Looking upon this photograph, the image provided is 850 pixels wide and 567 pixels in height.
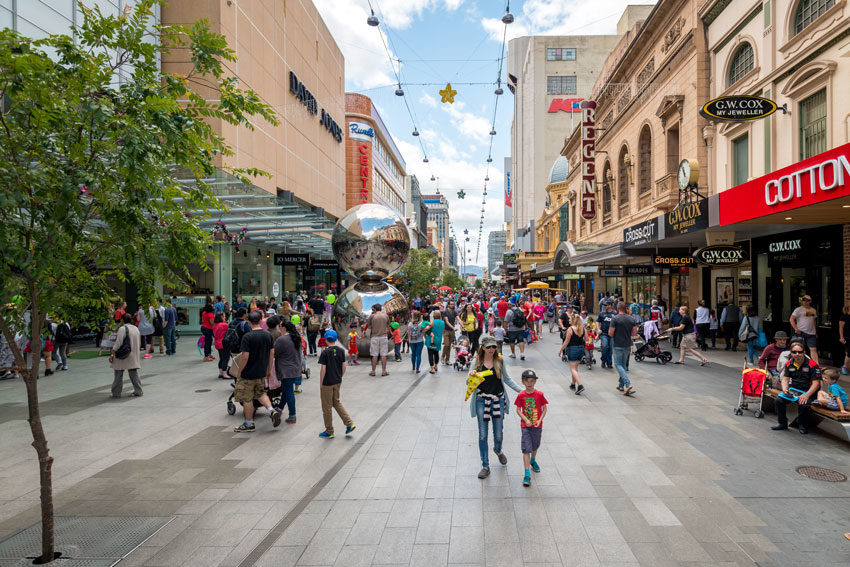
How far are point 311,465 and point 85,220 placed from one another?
375 cm

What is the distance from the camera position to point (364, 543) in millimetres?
4508

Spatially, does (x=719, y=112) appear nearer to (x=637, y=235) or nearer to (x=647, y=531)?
(x=637, y=235)

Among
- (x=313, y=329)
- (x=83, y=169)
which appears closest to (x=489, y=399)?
(x=83, y=169)

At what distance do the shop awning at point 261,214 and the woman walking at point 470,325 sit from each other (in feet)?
20.9

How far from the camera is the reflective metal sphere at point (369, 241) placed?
1560 centimetres

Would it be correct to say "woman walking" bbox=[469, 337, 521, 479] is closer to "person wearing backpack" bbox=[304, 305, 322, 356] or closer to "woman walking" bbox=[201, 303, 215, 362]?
"person wearing backpack" bbox=[304, 305, 322, 356]

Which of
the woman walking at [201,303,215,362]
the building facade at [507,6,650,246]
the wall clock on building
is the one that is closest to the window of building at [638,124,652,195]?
the wall clock on building

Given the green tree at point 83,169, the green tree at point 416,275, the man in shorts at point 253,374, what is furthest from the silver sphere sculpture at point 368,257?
the green tree at point 416,275

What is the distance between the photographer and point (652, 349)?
47.9 feet

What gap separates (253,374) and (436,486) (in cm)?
380

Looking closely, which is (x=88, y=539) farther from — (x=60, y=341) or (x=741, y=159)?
(x=741, y=159)

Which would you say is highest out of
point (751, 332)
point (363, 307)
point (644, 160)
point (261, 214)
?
point (644, 160)

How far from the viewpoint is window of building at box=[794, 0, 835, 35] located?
12.4 m

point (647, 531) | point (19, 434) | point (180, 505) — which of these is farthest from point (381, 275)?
point (647, 531)
